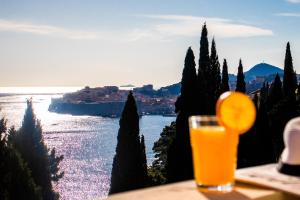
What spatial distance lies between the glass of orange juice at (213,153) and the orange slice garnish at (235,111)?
0.13 feet

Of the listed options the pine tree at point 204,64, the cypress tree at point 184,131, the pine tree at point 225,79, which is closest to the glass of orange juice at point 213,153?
the cypress tree at point 184,131

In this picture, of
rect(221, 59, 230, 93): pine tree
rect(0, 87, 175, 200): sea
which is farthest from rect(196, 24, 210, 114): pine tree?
rect(0, 87, 175, 200): sea

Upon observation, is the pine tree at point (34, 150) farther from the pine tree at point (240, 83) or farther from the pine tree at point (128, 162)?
the pine tree at point (240, 83)

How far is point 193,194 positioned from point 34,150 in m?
33.5

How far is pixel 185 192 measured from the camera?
1.56 m

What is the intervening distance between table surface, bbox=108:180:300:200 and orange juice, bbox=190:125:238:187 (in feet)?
0.18

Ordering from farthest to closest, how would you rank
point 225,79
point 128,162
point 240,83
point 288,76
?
point 288,76 → point 225,79 → point 240,83 → point 128,162

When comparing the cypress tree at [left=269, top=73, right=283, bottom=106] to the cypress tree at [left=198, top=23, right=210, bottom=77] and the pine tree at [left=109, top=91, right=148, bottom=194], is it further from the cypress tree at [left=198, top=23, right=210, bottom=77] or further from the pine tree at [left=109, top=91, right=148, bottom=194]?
the pine tree at [left=109, top=91, right=148, bottom=194]

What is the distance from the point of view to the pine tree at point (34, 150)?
32.3 m

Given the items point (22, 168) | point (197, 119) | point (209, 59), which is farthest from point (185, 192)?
point (209, 59)

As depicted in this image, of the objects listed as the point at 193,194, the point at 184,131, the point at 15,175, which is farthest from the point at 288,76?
the point at 193,194

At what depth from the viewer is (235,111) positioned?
1.68 metres

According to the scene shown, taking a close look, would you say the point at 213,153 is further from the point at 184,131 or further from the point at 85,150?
the point at 85,150

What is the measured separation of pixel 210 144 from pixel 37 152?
33552 mm
